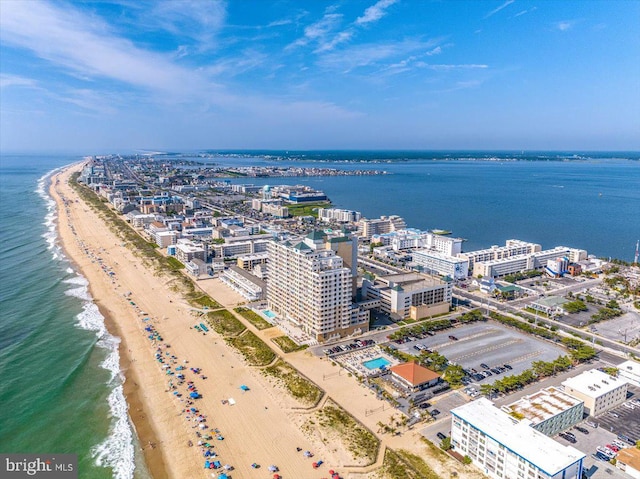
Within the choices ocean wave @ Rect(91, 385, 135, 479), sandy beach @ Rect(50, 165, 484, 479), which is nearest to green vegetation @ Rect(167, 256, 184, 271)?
sandy beach @ Rect(50, 165, 484, 479)

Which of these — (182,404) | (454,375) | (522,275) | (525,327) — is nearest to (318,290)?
(454,375)

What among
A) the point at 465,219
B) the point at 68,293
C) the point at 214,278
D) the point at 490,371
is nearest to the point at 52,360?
the point at 68,293

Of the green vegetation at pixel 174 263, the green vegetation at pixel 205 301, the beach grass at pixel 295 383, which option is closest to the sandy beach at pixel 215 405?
the beach grass at pixel 295 383

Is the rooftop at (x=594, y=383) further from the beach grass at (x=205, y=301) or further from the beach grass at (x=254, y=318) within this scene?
the beach grass at (x=205, y=301)

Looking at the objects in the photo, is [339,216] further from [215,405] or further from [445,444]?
[445,444]

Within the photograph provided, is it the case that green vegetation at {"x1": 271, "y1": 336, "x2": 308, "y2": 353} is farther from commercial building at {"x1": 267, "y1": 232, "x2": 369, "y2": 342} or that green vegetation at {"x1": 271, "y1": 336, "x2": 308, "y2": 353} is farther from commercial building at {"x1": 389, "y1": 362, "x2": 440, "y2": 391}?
commercial building at {"x1": 389, "y1": 362, "x2": 440, "y2": 391}

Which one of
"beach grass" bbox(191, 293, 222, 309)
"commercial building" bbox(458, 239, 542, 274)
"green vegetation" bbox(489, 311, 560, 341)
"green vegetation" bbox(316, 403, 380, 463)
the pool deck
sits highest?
"commercial building" bbox(458, 239, 542, 274)
